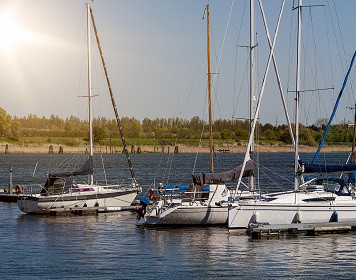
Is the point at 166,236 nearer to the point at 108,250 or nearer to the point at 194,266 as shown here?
the point at 108,250

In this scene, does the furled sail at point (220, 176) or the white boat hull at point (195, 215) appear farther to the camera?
the furled sail at point (220, 176)

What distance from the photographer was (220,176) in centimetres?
3997

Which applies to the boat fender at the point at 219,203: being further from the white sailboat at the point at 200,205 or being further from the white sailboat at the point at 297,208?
the white sailboat at the point at 297,208

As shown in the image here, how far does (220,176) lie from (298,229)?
572 cm

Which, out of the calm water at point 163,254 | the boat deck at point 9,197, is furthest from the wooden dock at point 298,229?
the boat deck at point 9,197

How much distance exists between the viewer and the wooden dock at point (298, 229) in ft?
116

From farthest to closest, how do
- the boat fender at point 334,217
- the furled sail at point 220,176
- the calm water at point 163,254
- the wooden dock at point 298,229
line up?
the furled sail at point 220,176
the boat fender at point 334,217
the wooden dock at point 298,229
the calm water at point 163,254

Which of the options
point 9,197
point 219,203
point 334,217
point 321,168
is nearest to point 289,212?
point 334,217

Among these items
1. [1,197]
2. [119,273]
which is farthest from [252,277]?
[1,197]

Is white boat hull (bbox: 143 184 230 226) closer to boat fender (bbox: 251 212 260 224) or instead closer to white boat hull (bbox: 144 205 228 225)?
white boat hull (bbox: 144 205 228 225)

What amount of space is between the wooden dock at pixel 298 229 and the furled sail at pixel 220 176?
4303 millimetres

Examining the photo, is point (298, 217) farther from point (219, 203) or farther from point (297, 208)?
point (219, 203)

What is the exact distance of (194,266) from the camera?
29.2 m

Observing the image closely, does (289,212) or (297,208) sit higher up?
(297,208)
